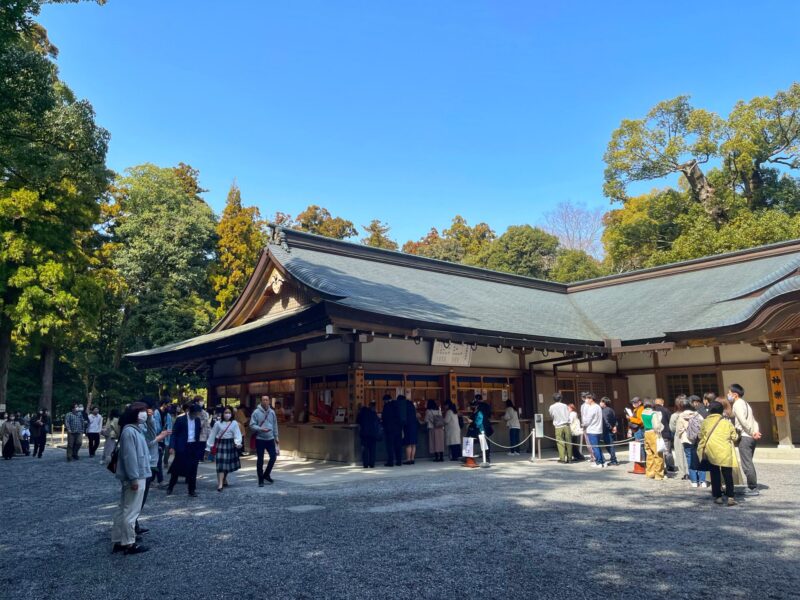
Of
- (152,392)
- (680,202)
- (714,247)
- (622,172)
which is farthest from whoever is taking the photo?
(622,172)

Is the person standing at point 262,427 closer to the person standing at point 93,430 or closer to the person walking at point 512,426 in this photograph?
the person walking at point 512,426

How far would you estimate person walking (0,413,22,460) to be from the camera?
57.9ft

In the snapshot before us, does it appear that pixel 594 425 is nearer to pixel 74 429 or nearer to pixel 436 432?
pixel 436 432

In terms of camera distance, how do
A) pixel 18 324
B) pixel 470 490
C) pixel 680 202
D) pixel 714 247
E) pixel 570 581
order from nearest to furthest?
pixel 570 581 → pixel 470 490 → pixel 18 324 → pixel 714 247 → pixel 680 202

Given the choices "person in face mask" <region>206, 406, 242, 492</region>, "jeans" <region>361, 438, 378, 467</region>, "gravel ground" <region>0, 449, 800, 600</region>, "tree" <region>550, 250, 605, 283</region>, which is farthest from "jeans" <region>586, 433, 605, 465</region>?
"tree" <region>550, 250, 605, 283</region>

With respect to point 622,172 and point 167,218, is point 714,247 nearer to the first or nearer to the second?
point 622,172

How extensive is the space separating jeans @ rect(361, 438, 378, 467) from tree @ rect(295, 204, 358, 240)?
115ft

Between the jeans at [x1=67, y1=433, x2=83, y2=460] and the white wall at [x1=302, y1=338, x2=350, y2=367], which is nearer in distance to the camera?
the white wall at [x1=302, y1=338, x2=350, y2=367]

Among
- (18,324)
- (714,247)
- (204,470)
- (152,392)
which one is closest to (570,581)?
(204,470)

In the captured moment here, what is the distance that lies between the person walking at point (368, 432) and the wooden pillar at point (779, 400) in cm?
1045

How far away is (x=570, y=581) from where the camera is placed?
485 centimetres

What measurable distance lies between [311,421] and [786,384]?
1297 cm

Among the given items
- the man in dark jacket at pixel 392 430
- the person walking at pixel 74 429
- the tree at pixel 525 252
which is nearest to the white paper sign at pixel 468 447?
the man in dark jacket at pixel 392 430

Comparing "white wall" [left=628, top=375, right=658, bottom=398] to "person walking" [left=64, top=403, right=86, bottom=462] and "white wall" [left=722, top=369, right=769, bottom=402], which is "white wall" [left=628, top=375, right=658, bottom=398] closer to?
"white wall" [left=722, top=369, right=769, bottom=402]
